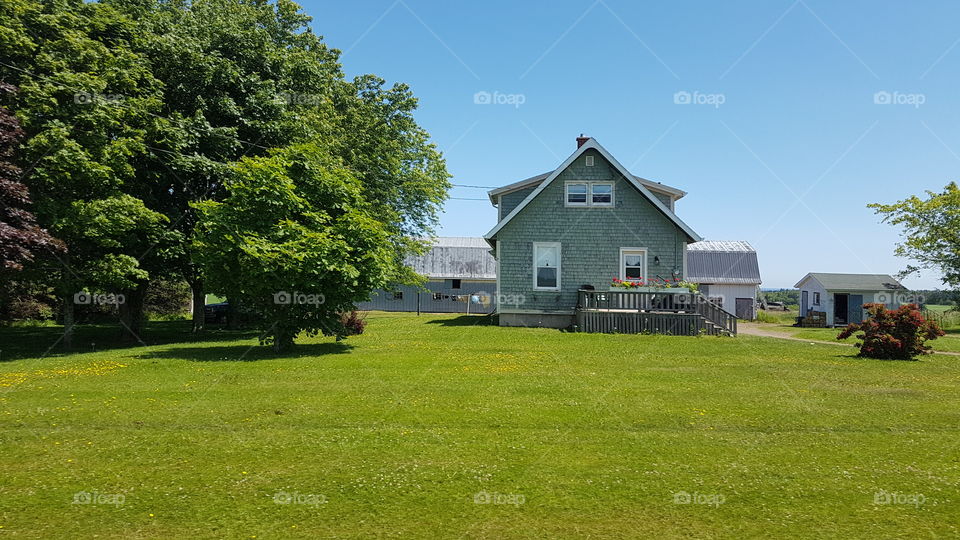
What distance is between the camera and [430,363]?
48.3ft

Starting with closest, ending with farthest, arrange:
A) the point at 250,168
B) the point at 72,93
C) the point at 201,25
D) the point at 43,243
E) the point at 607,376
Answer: the point at 607,376
the point at 43,243
the point at 250,168
the point at 72,93
the point at 201,25

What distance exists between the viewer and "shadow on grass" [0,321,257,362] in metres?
20.2

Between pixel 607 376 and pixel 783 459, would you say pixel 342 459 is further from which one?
pixel 607 376

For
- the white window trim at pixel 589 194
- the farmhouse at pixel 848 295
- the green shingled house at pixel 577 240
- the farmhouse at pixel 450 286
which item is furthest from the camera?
the farmhouse at pixel 450 286

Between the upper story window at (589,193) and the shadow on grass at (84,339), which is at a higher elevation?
the upper story window at (589,193)

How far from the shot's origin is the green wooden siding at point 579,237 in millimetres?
24922

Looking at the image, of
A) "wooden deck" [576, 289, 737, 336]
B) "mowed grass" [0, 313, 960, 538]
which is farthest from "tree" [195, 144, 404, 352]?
"wooden deck" [576, 289, 737, 336]

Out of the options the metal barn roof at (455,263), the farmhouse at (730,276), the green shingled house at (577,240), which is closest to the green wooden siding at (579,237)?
the green shingled house at (577,240)

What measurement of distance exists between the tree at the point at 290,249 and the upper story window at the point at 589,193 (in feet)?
34.3

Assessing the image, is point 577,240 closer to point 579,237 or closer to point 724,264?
point 579,237

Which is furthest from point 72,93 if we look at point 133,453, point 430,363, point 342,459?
→ point 342,459

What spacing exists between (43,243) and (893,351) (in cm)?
2495

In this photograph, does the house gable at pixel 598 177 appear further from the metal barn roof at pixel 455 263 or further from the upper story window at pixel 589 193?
the metal barn roof at pixel 455 263

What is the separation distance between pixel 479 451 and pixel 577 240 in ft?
61.4
